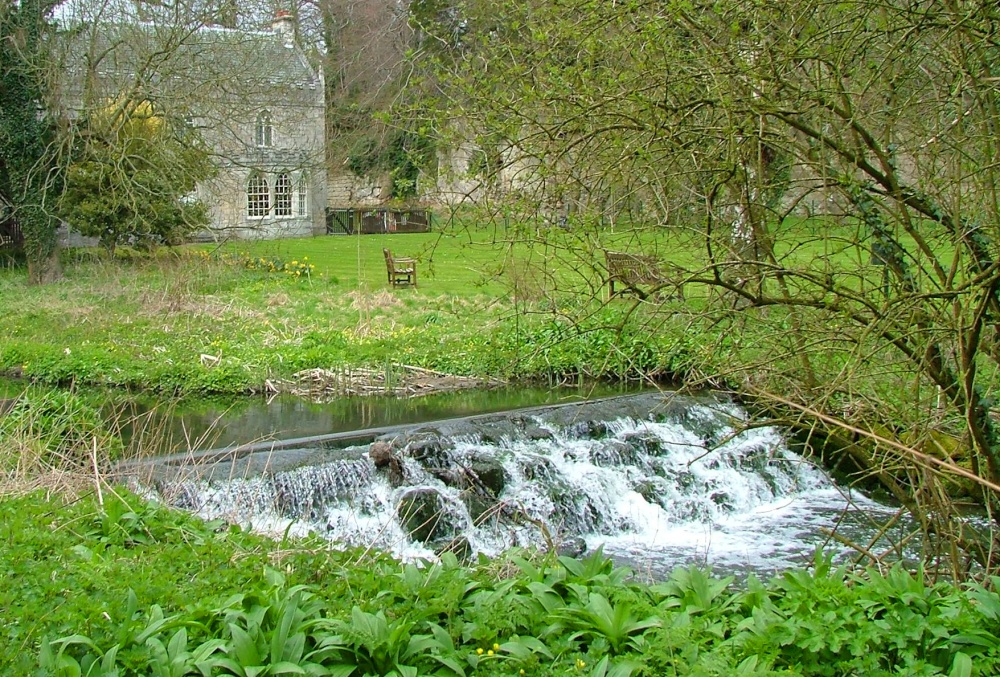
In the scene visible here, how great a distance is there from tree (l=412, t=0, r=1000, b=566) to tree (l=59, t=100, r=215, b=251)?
14.9 meters

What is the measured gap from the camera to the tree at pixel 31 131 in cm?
1997

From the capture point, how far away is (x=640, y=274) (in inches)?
240

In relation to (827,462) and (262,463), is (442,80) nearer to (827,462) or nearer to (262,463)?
(262,463)

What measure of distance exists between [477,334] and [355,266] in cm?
1008

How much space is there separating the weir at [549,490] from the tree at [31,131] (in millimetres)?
A: 12211

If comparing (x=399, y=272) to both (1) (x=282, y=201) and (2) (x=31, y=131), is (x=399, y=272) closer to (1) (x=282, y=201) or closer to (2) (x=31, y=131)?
(2) (x=31, y=131)

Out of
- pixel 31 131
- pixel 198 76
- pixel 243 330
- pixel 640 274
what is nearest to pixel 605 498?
pixel 640 274

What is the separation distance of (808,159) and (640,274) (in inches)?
44.4

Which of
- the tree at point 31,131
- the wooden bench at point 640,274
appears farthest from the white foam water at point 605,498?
the tree at point 31,131

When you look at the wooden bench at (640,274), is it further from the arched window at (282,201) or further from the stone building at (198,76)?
the arched window at (282,201)

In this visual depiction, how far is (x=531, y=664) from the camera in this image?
161 inches

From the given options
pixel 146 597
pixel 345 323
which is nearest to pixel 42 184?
pixel 345 323

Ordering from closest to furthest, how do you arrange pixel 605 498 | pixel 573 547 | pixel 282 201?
pixel 573 547 < pixel 605 498 < pixel 282 201

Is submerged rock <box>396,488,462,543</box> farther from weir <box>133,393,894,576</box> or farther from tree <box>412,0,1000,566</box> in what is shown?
tree <box>412,0,1000,566</box>
